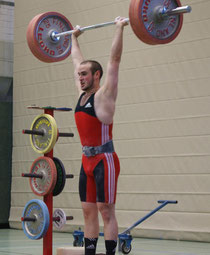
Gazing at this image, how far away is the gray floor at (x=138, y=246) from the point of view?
543cm

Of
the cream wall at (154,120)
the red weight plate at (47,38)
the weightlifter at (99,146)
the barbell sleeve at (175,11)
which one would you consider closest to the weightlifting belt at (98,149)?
the weightlifter at (99,146)

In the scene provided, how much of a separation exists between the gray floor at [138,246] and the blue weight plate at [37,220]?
1073 millimetres

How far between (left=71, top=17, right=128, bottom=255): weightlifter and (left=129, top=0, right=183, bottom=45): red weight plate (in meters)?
0.10

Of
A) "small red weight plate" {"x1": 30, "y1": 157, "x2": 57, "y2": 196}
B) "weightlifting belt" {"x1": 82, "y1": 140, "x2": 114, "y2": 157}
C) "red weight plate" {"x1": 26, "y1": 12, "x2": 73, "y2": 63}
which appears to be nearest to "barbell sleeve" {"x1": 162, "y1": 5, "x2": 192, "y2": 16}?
"weightlifting belt" {"x1": 82, "y1": 140, "x2": 114, "y2": 157}

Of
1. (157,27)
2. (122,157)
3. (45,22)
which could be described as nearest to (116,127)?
(122,157)

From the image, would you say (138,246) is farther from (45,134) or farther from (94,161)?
(94,161)

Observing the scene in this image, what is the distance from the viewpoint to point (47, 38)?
4660 mm

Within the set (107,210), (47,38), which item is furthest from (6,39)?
(107,210)

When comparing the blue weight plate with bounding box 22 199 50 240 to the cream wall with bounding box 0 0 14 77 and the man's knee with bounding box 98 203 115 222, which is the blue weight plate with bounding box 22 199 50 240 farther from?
the cream wall with bounding box 0 0 14 77

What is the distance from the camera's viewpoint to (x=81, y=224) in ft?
24.6

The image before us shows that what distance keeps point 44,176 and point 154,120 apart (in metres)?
2.66

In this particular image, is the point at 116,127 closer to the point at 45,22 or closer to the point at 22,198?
the point at 22,198

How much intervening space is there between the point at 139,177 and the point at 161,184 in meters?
0.36

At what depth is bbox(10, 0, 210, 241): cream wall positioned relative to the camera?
6375mm
